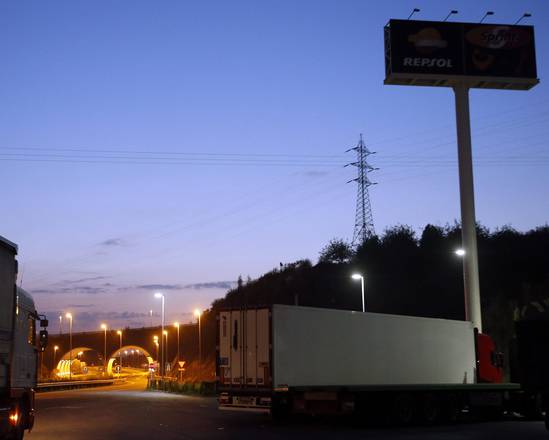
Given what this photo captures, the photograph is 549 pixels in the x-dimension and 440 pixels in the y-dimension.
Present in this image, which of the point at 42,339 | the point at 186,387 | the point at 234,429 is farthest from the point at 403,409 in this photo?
the point at 186,387

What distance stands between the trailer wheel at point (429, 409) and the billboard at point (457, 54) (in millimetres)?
23495

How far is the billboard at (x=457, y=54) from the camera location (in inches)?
1689

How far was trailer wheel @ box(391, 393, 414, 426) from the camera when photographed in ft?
73.5

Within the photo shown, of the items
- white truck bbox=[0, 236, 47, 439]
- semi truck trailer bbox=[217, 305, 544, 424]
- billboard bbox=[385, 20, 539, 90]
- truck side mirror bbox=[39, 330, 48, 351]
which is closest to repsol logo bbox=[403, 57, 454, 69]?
billboard bbox=[385, 20, 539, 90]

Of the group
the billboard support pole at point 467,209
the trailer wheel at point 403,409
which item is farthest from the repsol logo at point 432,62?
the trailer wheel at point 403,409

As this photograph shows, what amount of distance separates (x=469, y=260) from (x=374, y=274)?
38.1 meters

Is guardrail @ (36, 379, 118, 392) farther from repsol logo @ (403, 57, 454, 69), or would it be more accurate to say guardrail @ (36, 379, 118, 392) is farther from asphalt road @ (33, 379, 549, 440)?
repsol logo @ (403, 57, 454, 69)

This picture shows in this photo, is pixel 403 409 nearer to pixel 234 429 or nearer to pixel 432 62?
pixel 234 429

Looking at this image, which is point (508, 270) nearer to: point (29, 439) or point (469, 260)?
point (469, 260)

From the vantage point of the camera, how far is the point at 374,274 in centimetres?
7919

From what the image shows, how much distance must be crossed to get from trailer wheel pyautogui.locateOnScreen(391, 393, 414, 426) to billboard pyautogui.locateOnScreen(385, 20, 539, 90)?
24.1 m

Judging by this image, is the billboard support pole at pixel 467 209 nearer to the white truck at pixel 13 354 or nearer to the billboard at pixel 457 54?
the billboard at pixel 457 54

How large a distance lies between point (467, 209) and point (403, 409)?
21.2 meters

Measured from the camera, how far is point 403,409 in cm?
2267
